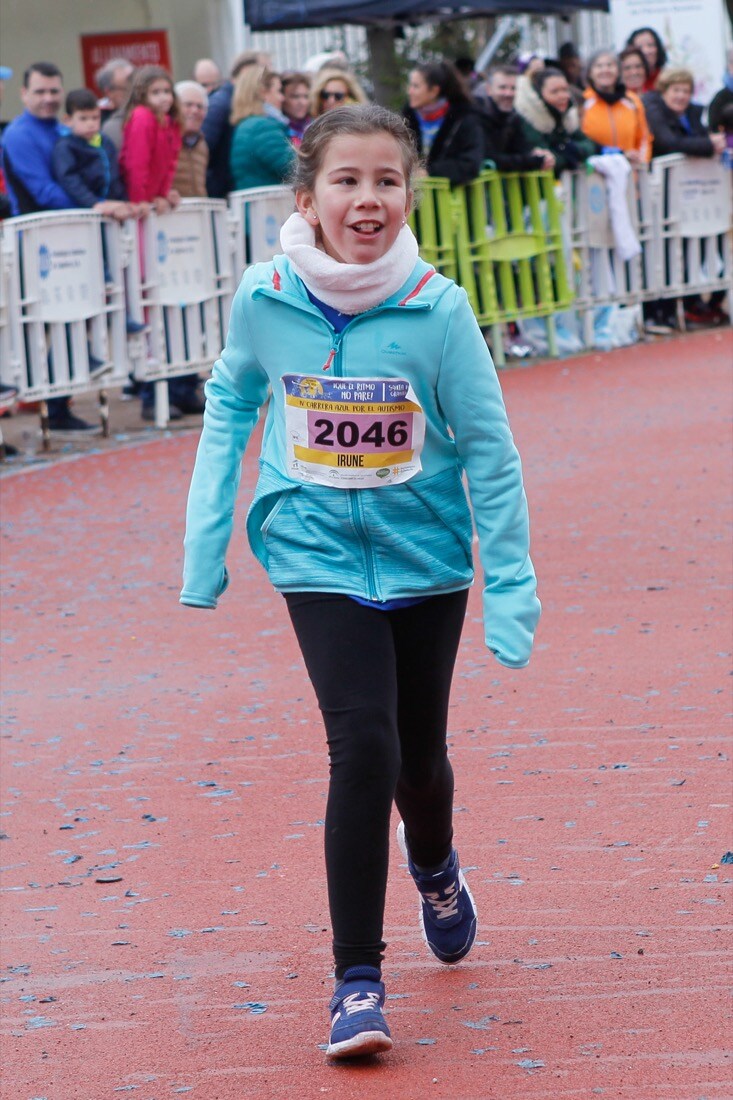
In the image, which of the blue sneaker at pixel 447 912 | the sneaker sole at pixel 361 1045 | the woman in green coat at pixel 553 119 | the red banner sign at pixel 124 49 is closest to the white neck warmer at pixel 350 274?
the blue sneaker at pixel 447 912

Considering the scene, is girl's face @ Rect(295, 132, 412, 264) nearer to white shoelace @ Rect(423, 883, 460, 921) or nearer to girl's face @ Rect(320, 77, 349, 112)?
white shoelace @ Rect(423, 883, 460, 921)

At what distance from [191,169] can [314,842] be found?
889 centimetres

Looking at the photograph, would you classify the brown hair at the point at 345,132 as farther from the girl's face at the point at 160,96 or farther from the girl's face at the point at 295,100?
the girl's face at the point at 295,100

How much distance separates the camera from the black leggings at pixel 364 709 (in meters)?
3.46

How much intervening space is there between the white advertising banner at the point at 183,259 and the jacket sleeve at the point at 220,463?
8778 mm

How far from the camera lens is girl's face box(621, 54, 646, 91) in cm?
1706

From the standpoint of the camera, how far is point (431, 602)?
362cm

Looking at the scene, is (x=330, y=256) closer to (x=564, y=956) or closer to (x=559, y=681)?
(x=564, y=956)

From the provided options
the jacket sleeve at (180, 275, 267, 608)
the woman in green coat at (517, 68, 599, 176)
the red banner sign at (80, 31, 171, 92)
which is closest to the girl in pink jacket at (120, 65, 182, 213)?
the woman in green coat at (517, 68, 599, 176)

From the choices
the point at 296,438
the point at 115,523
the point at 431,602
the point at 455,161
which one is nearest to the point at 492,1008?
the point at 431,602

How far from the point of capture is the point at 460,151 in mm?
13977

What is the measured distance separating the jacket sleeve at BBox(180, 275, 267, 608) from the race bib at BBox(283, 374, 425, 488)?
0.55 ft

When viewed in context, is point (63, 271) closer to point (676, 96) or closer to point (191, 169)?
point (191, 169)

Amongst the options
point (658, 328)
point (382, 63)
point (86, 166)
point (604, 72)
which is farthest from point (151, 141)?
point (382, 63)
